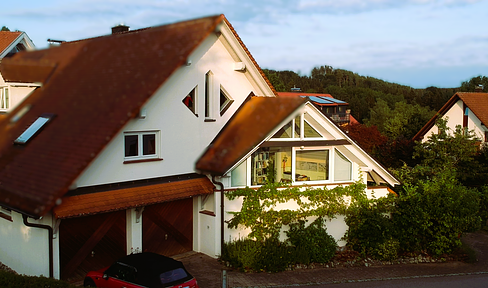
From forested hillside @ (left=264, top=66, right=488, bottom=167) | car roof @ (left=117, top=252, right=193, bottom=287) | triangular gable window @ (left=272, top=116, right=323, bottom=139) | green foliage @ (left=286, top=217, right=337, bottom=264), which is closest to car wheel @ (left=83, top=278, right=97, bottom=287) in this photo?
car roof @ (left=117, top=252, right=193, bottom=287)

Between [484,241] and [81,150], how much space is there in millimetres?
21834

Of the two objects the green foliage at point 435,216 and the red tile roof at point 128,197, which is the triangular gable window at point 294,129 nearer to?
the red tile roof at point 128,197

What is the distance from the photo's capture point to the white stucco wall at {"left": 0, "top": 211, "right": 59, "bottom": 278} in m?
12.2

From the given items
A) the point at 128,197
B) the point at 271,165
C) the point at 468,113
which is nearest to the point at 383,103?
the point at 468,113

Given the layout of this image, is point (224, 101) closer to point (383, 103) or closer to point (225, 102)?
point (225, 102)

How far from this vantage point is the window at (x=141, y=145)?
41.6 ft

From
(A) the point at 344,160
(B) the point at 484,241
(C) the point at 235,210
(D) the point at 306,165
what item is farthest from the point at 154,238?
(B) the point at 484,241

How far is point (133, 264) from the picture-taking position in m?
11.2

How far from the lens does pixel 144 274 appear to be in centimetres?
1076

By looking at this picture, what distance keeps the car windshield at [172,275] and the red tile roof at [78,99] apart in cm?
881

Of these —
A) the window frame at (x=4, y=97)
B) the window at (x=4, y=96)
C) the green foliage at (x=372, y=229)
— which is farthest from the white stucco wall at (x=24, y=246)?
the green foliage at (x=372, y=229)

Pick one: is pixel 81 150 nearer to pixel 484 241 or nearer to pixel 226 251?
pixel 226 251

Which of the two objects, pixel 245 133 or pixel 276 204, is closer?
pixel 245 133

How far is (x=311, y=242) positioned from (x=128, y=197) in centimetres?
656
